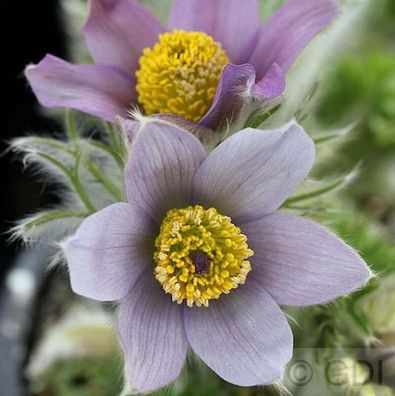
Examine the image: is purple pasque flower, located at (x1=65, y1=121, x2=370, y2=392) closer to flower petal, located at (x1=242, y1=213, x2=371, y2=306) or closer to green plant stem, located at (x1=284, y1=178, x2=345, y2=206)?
flower petal, located at (x1=242, y1=213, x2=371, y2=306)

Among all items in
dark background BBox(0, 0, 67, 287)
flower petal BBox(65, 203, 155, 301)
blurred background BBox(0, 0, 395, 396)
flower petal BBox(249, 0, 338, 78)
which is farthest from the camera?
dark background BBox(0, 0, 67, 287)

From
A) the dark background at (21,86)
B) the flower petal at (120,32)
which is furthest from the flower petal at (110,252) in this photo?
the dark background at (21,86)

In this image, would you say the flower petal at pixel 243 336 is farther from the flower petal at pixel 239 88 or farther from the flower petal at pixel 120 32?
the flower petal at pixel 120 32

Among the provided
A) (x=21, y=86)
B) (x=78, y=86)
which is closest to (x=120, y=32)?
(x=78, y=86)

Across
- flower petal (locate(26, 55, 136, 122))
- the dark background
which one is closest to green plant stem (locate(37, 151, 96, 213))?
flower petal (locate(26, 55, 136, 122))

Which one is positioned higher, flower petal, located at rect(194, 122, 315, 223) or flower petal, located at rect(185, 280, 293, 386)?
flower petal, located at rect(194, 122, 315, 223)

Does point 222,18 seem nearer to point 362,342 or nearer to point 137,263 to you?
point 137,263

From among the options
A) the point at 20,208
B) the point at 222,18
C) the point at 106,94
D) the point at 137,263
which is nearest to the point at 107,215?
the point at 137,263
